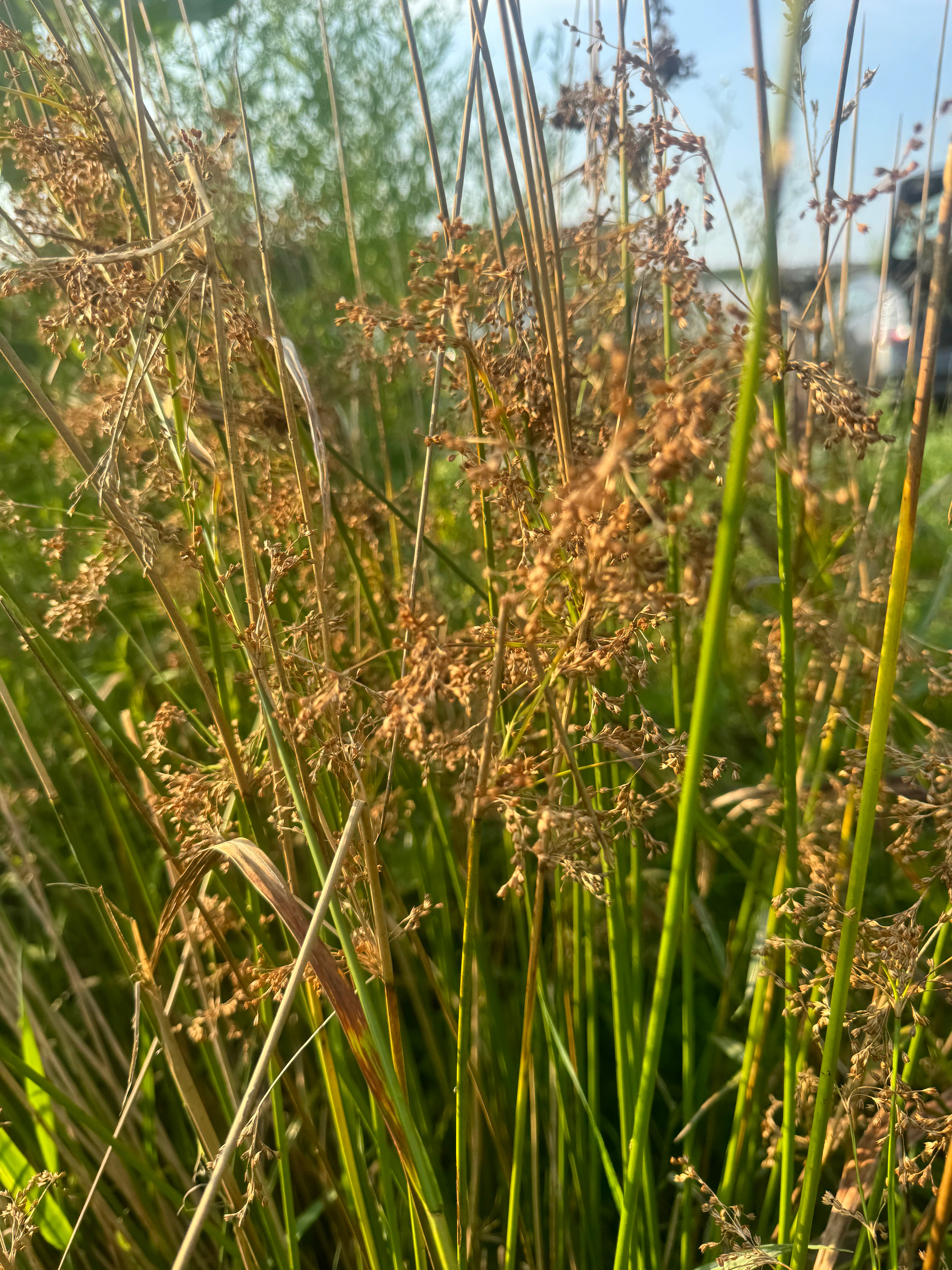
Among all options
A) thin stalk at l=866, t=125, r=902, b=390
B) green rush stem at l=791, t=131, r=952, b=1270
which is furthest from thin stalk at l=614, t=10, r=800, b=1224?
thin stalk at l=866, t=125, r=902, b=390

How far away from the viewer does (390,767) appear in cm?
53

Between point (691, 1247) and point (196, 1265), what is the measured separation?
1.67ft

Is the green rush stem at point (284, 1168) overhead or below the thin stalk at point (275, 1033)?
below

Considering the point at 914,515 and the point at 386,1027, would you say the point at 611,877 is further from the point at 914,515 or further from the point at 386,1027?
the point at 914,515

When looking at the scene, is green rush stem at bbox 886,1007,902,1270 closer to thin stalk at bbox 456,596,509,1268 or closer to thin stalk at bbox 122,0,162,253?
thin stalk at bbox 456,596,509,1268

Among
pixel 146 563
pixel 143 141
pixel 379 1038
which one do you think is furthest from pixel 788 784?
pixel 143 141

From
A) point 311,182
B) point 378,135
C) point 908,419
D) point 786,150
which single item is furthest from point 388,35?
point 786,150

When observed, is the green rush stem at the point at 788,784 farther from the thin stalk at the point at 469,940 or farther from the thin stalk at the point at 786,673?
the thin stalk at the point at 469,940

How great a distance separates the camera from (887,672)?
0.44 metres

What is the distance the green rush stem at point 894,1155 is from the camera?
49cm

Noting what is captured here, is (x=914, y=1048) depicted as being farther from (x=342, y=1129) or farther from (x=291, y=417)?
(x=291, y=417)

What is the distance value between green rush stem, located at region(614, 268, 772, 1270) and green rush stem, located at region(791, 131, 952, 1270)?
0.36ft

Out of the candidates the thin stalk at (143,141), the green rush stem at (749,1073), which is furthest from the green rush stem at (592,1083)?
the thin stalk at (143,141)

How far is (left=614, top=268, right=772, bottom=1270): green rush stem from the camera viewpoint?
0.90ft
